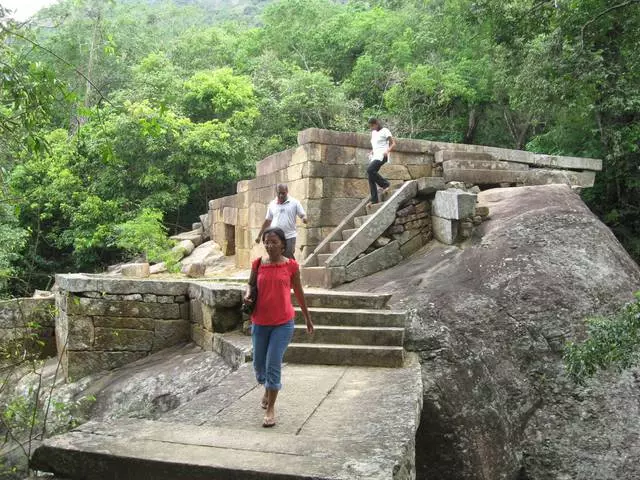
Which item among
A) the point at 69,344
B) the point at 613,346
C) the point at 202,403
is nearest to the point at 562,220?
the point at 613,346

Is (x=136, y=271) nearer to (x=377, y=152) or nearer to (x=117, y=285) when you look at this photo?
(x=117, y=285)

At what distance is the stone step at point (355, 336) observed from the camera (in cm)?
598

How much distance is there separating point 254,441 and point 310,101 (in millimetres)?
17409

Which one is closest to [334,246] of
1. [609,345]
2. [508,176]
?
[508,176]

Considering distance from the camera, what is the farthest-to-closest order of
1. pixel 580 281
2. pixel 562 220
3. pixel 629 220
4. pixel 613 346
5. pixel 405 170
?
pixel 629 220
pixel 405 170
pixel 562 220
pixel 580 281
pixel 613 346

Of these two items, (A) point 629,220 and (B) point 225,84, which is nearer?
(A) point 629,220

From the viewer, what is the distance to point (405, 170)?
Answer: 36.3ft

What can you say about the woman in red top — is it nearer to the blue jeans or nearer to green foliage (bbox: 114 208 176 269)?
the blue jeans

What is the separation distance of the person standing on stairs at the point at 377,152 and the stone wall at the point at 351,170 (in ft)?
2.43

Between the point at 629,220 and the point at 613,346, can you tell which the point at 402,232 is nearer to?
the point at 613,346

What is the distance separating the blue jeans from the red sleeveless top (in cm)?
6

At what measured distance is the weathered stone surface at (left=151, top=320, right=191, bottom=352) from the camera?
7.45 metres

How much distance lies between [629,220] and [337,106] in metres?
10.0

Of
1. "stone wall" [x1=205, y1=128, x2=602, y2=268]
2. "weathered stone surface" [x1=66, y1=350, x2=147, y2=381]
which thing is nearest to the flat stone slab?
"weathered stone surface" [x1=66, y1=350, x2=147, y2=381]
